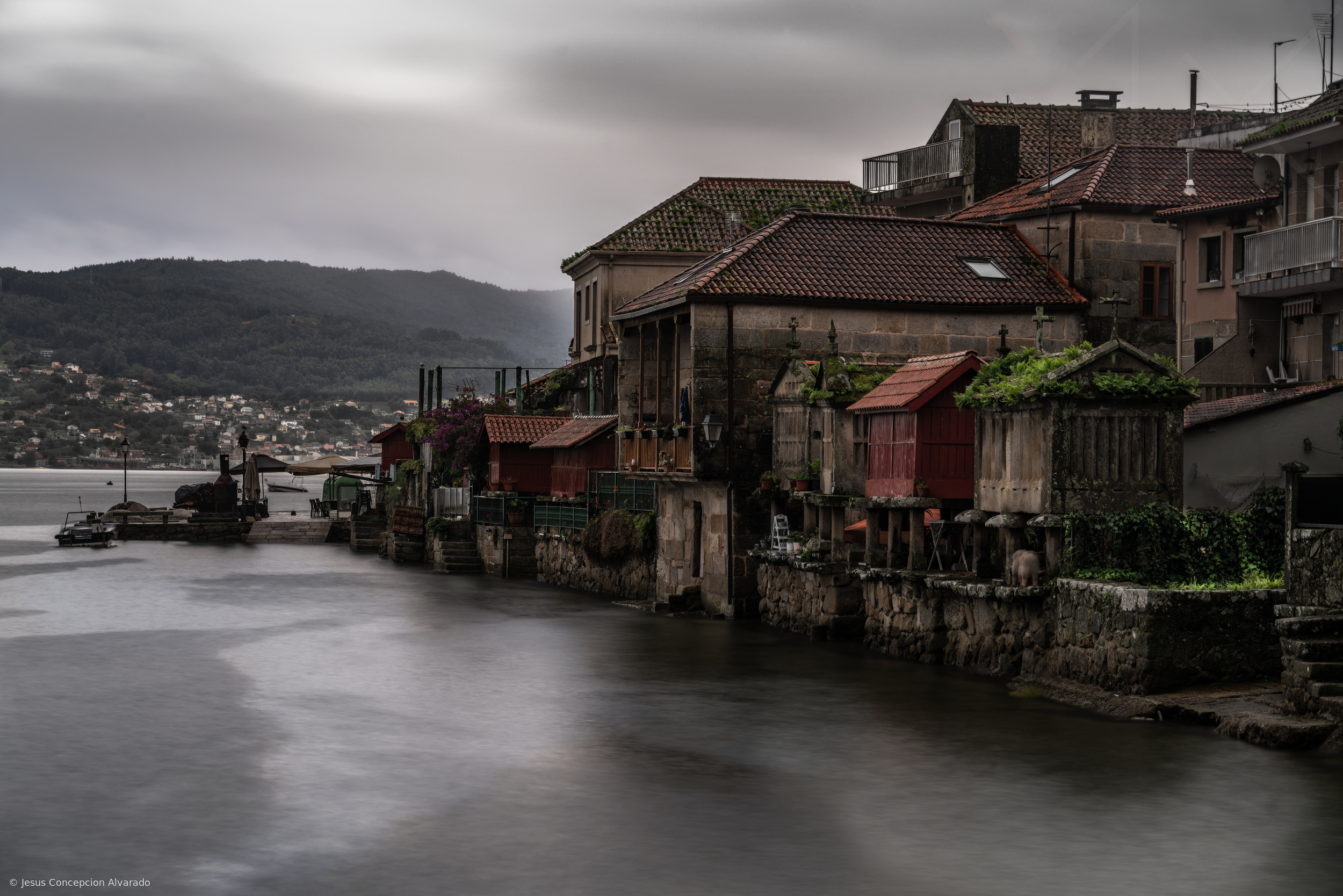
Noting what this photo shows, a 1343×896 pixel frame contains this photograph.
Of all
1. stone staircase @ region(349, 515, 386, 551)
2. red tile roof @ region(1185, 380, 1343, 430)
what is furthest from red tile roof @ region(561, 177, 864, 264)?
stone staircase @ region(349, 515, 386, 551)

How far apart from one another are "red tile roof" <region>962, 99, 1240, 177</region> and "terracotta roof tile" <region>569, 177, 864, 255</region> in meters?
5.86

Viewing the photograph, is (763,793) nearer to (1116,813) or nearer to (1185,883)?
(1116,813)

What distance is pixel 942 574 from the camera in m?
26.0

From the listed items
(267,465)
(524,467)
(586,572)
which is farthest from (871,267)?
(267,465)

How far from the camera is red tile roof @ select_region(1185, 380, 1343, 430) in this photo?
28.2 m

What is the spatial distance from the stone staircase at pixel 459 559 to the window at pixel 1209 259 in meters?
29.7

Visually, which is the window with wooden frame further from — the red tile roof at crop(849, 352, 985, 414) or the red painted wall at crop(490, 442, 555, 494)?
the red painted wall at crop(490, 442, 555, 494)

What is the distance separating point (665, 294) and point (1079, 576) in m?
16.6

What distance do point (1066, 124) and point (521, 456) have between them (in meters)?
22.6

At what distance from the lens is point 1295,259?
104ft

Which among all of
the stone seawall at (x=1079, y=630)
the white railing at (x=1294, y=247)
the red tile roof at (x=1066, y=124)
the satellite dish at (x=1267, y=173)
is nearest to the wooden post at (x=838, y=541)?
the stone seawall at (x=1079, y=630)

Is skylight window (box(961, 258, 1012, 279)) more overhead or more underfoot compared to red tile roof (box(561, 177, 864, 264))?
more underfoot

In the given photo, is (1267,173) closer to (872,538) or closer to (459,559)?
(872,538)

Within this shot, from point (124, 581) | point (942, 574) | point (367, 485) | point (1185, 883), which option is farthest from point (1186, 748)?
point (367, 485)
